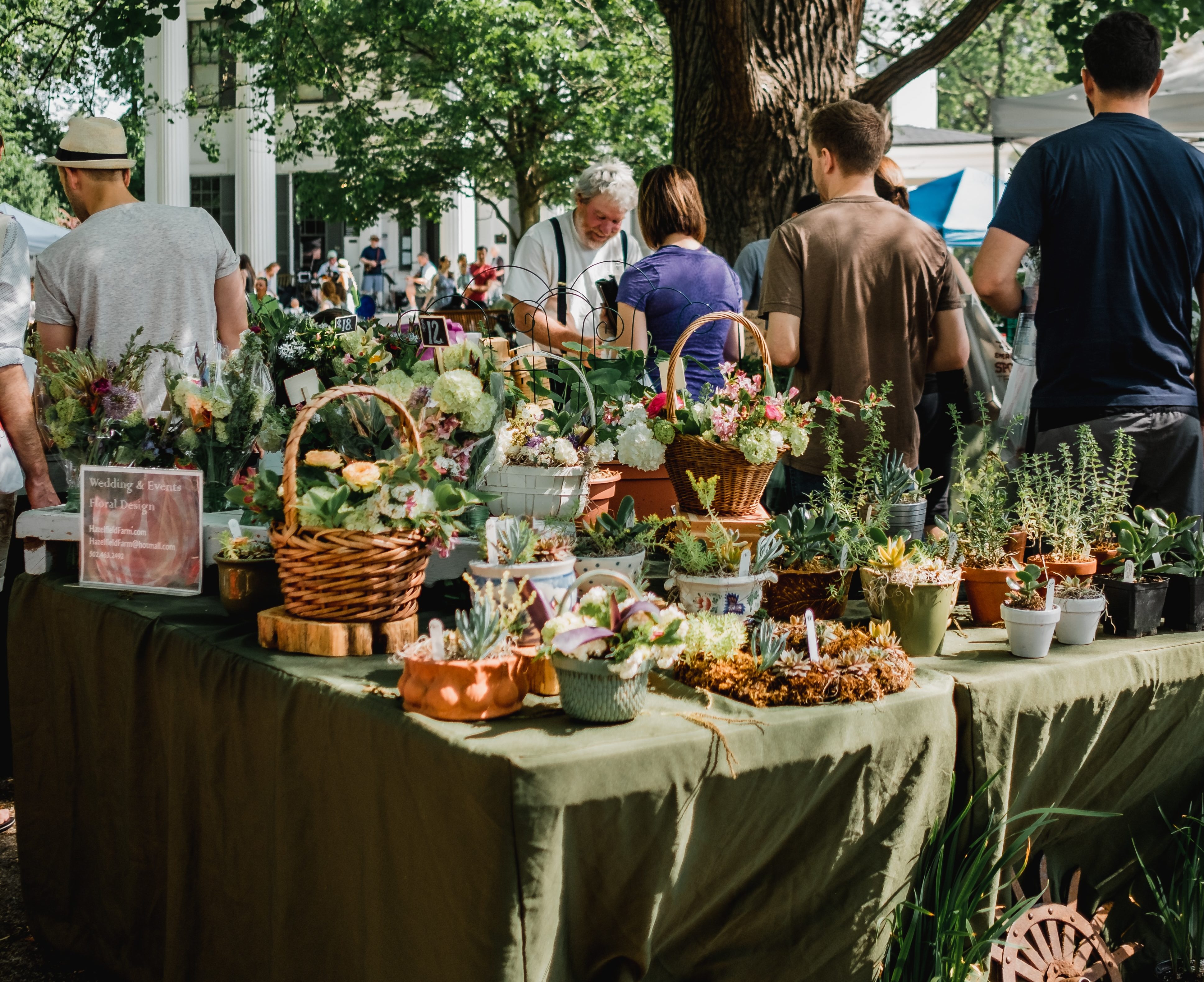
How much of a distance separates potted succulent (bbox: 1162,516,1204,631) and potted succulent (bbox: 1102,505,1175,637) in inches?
0.6

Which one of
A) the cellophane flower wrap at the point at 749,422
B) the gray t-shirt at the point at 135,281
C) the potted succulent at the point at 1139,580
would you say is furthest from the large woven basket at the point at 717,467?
the gray t-shirt at the point at 135,281

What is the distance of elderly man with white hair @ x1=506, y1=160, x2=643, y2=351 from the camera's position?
13.2 ft

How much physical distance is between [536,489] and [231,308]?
166 centimetres

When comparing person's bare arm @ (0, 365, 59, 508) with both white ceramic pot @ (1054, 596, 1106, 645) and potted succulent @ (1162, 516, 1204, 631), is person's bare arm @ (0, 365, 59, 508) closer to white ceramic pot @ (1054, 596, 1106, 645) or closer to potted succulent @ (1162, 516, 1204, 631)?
white ceramic pot @ (1054, 596, 1106, 645)

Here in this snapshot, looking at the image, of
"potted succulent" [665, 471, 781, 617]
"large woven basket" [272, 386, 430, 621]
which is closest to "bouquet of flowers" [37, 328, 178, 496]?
"large woven basket" [272, 386, 430, 621]

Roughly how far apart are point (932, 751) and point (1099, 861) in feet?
2.15

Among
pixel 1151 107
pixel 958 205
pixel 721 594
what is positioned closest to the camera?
pixel 721 594

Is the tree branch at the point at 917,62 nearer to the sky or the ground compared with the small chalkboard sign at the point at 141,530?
nearer to the sky

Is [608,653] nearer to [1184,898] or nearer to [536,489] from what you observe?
[536,489]

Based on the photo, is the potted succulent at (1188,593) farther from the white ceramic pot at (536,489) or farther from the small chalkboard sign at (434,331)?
the small chalkboard sign at (434,331)

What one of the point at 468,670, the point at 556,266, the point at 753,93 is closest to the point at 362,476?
the point at 468,670

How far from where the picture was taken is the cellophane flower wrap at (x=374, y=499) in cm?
185

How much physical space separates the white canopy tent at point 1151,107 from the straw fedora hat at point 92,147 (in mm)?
5229

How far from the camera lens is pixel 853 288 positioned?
290 centimetres
